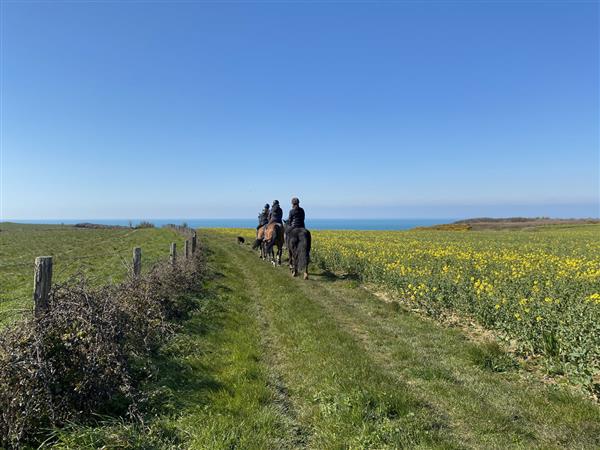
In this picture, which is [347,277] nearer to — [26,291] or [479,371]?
[479,371]

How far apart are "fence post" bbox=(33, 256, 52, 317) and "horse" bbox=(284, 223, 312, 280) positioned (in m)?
11.2

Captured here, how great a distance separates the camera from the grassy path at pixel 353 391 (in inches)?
165

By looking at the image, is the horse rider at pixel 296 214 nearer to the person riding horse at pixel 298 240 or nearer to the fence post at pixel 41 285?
the person riding horse at pixel 298 240

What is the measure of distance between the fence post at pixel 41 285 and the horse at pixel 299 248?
1119 centimetres

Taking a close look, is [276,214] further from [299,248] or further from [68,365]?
[68,365]

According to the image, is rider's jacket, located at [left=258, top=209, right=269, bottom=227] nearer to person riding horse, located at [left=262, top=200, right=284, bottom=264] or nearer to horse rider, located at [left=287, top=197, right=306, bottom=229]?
person riding horse, located at [left=262, top=200, right=284, bottom=264]

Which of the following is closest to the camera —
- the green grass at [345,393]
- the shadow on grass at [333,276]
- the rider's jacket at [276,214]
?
the green grass at [345,393]

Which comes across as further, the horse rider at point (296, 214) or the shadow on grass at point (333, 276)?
the horse rider at point (296, 214)

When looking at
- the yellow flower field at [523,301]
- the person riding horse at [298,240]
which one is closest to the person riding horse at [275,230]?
the person riding horse at [298,240]

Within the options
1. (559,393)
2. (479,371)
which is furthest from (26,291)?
(559,393)

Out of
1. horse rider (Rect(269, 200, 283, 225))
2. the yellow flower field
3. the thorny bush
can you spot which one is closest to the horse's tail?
the yellow flower field

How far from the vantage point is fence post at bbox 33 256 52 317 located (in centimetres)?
487

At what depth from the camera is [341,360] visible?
6.48 meters

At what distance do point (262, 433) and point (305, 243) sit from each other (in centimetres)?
1178
